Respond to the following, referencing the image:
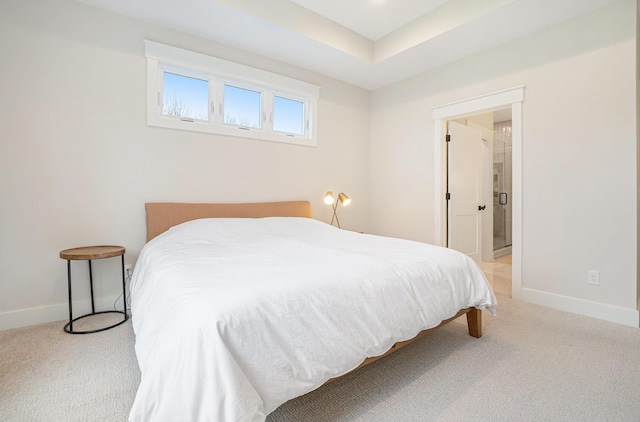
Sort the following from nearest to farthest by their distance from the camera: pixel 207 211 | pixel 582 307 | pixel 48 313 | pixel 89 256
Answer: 1. pixel 89 256
2. pixel 48 313
3. pixel 582 307
4. pixel 207 211

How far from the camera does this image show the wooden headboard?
2.66 m

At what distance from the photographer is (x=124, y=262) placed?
263 centimetres

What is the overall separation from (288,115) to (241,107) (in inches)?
24.2

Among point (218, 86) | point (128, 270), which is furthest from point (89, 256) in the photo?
point (218, 86)

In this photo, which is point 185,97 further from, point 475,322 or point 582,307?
point 582,307

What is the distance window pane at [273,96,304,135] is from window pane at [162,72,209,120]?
805 mm

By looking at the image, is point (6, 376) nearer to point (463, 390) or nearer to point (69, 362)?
point (69, 362)

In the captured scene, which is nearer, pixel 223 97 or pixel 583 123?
pixel 583 123

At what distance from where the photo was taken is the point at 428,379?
65.4 inches

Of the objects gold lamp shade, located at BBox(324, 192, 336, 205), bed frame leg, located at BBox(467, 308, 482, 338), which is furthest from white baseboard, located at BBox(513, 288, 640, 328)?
gold lamp shade, located at BBox(324, 192, 336, 205)

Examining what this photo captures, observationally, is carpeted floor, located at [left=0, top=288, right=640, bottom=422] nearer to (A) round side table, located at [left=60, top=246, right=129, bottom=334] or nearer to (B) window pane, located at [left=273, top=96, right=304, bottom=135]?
(A) round side table, located at [left=60, top=246, right=129, bottom=334]

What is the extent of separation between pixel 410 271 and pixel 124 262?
242 centimetres

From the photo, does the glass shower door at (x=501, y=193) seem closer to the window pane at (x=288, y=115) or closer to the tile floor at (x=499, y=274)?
the tile floor at (x=499, y=274)

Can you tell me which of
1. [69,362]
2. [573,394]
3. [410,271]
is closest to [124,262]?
[69,362]
